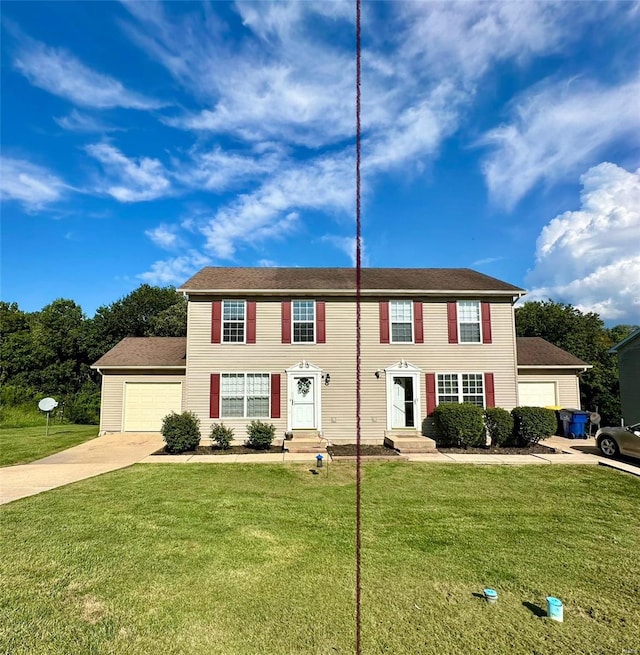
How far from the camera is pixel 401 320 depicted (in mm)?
14094

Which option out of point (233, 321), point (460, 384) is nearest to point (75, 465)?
point (233, 321)

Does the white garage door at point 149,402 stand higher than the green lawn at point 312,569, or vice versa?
the white garage door at point 149,402

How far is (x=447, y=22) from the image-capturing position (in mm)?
4301

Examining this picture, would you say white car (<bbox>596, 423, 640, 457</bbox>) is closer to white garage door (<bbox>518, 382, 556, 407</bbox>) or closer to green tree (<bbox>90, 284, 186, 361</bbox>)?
white garage door (<bbox>518, 382, 556, 407</bbox>)

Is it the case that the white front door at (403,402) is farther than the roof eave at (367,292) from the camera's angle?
Yes

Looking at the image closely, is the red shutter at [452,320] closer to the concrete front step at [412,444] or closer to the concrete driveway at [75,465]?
the concrete front step at [412,444]

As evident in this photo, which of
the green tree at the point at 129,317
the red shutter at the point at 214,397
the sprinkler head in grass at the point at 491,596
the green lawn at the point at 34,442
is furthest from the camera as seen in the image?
the green tree at the point at 129,317

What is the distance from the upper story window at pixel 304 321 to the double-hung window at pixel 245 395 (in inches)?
72.5

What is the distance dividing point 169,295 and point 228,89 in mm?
32141

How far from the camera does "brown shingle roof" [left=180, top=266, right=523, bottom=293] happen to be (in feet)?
45.7

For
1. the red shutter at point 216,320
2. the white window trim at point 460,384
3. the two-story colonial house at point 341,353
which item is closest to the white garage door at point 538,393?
the two-story colonial house at point 341,353

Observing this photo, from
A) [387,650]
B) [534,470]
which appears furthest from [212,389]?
[387,650]

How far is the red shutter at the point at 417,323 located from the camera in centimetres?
1396

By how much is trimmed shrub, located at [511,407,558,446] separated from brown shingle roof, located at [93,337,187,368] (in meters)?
12.8
